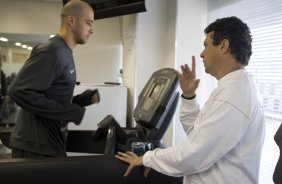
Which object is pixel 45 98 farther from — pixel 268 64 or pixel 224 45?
pixel 268 64

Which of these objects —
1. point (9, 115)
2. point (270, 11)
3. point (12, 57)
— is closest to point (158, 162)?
point (270, 11)

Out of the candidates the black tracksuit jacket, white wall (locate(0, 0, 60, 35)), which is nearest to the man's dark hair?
the black tracksuit jacket

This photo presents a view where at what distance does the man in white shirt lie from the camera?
1.10 meters

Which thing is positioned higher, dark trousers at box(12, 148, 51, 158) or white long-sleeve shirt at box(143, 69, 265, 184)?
white long-sleeve shirt at box(143, 69, 265, 184)

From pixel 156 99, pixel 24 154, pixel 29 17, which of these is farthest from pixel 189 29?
pixel 29 17

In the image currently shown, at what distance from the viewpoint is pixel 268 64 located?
1.99 m

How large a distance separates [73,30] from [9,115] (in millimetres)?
4994

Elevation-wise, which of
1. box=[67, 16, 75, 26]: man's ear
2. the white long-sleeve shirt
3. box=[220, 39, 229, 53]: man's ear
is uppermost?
box=[67, 16, 75, 26]: man's ear

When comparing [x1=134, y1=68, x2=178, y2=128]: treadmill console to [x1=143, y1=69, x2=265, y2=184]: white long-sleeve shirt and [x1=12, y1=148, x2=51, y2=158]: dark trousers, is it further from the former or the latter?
[x1=12, y1=148, x2=51, y2=158]: dark trousers

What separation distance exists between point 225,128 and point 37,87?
101 cm

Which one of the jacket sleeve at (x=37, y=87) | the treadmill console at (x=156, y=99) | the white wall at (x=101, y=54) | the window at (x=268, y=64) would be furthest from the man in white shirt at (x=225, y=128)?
the white wall at (x=101, y=54)

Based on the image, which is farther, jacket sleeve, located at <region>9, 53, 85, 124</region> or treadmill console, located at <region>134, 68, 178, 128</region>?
treadmill console, located at <region>134, 68, 178, 128</region>

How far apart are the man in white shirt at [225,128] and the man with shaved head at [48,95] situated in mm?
675

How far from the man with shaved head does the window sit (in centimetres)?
123
